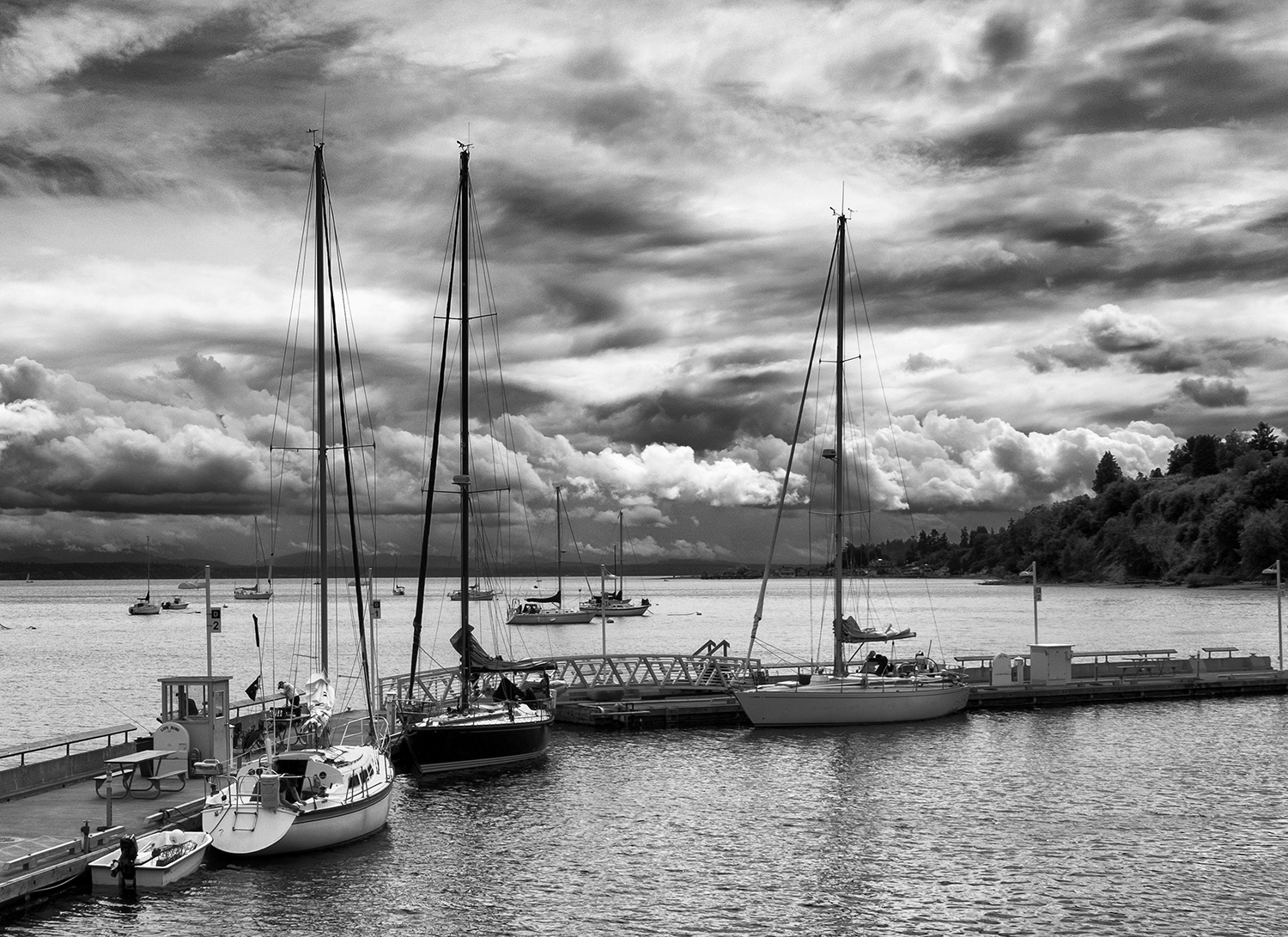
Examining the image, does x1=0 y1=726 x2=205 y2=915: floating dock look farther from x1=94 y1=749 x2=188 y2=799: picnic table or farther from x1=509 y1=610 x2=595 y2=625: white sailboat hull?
x1=509 y1=610 x2=595 y2=625: white sailboat hull

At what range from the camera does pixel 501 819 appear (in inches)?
1315

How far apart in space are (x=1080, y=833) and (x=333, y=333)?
91.1 feet

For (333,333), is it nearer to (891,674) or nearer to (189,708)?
→ (189,708)

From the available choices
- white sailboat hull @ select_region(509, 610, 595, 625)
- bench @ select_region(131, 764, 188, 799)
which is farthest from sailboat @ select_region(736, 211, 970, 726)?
white sailboat hull @ select_region(509, 610, 595, 625)

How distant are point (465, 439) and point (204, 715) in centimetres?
1382

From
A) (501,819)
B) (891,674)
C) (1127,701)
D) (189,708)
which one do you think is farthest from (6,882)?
(1127,701)

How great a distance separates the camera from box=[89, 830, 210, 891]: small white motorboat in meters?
24.5

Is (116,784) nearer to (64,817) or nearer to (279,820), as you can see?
(64,817)

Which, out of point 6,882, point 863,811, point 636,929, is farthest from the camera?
point 863,811

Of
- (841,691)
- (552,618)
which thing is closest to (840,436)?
(841,691)

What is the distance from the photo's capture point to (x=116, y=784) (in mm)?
30391

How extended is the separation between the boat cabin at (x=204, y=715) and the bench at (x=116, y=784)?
1.73 metres

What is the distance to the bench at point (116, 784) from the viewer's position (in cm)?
2937

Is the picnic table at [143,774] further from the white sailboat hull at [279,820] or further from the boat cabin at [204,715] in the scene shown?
the white sailboat hull at [279,820]
